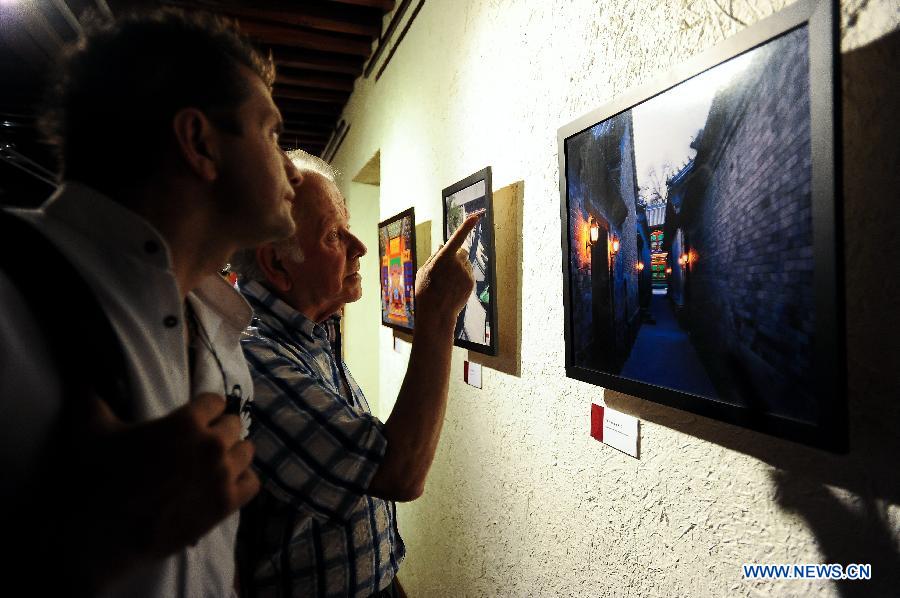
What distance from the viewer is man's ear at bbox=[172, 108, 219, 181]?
74cm

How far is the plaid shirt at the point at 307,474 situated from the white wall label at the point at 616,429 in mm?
560

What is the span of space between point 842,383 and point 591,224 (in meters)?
0.61

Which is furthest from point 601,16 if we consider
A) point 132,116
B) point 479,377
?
point 479,377

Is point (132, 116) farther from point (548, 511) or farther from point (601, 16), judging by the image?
A: point (548, 511)

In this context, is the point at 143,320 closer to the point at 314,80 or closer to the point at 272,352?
the point at 272,352

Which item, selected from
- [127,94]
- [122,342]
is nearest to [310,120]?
[127,94]

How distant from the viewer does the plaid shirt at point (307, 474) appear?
0.97 m

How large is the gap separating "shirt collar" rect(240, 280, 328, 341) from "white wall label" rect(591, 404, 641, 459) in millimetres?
842

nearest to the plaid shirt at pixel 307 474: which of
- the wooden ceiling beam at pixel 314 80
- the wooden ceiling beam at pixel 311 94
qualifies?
the wooden ceiling beam at pixel 314 80

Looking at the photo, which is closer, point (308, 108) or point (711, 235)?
point (711, 235)

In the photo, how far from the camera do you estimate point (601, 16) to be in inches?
45.8

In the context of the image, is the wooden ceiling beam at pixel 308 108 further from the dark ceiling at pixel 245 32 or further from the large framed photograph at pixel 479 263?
the large framed photograph at pixel 479 263

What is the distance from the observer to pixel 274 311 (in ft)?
4.38

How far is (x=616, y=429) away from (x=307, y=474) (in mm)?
725
